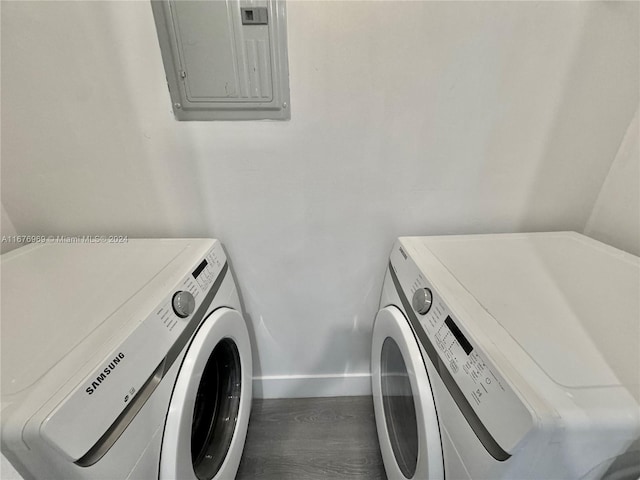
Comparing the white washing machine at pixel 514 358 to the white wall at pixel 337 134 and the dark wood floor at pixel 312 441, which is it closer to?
the white wall at pixel 337 134

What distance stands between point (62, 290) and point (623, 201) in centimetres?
139

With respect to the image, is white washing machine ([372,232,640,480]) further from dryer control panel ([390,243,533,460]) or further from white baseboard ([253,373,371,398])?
white baseboard ([253,373,371,398])

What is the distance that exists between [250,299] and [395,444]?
613 mm

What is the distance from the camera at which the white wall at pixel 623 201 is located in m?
0.78

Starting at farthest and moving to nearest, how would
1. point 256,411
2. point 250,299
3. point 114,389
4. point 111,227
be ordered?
point 256,411 < point 250,299 < point 111,227 < point 114,389

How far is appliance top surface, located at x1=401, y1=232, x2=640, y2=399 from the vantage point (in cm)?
42

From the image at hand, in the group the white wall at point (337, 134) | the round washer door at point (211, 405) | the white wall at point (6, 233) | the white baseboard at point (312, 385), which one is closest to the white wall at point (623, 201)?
the white wall at point (337, 134)

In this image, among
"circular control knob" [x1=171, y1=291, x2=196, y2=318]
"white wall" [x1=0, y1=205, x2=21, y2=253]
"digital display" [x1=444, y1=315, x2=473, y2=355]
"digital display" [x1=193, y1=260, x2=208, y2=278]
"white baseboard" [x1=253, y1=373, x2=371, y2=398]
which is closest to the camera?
"digital display" [x1=444, y1=315, x2=473, y2=355]

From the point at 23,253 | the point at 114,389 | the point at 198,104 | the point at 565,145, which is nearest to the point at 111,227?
the point at 23,253

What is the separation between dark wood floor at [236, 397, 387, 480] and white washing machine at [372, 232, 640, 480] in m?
0.29

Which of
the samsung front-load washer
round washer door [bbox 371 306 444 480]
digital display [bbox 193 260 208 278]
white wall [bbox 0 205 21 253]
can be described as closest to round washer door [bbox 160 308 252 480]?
the samsung front-load washer

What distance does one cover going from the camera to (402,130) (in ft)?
2.64

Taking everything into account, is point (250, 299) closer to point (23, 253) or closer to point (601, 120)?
point (23, 253)

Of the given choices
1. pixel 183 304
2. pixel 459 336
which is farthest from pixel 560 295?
pixel 183 304
